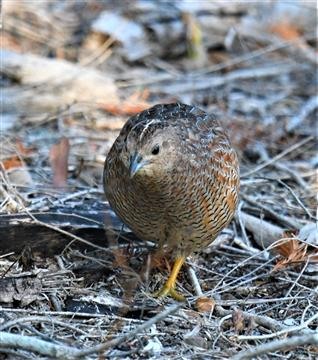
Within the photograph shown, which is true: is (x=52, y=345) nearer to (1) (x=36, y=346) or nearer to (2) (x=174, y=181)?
(1) (x=36, y=346)

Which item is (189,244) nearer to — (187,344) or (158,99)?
(187,344)

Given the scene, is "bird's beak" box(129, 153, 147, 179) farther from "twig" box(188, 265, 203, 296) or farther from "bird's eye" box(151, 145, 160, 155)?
"twig" box(188, 265, 203, 296)

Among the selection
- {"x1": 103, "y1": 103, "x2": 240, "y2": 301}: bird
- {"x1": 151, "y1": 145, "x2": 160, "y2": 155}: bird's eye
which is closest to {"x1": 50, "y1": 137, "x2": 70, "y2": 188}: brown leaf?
{"x1": 103, "y1": 103, "x2": 240, "y2": 301}: bird

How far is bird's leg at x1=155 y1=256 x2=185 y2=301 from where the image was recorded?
530 centimetres

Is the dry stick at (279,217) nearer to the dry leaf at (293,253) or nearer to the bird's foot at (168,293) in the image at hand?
the dry leaf at (293,253)

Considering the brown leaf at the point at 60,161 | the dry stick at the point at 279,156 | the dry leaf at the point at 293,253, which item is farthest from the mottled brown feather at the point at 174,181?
the dry stick at the point at 279,156

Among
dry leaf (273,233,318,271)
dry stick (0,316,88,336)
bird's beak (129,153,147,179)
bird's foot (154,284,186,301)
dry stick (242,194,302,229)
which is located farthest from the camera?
dry stick (242,194,302,229)

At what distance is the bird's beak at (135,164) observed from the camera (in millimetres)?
4599

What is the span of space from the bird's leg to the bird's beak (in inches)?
37.3

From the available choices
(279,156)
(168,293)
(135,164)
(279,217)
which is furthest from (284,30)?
(135,164)

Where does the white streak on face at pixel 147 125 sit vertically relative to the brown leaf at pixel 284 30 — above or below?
below

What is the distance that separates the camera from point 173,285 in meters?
5.39

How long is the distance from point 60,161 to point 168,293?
1683mm

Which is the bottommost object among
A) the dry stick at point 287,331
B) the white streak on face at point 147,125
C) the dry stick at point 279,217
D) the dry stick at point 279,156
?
the dry stick at point 287,331
